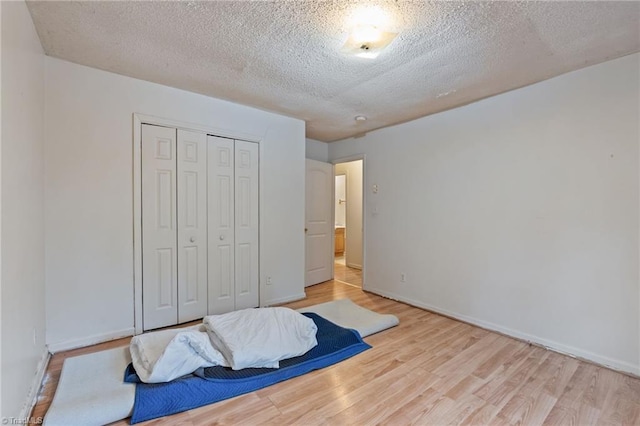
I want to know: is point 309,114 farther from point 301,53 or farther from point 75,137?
point 75,137

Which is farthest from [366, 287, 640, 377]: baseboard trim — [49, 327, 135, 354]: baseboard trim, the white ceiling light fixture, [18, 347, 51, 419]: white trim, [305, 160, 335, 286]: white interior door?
[18, 347, 51, 419]: white trim

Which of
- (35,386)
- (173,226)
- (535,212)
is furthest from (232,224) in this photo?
(535,212)

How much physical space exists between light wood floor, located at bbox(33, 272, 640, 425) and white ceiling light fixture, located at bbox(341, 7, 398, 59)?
2.36 meters

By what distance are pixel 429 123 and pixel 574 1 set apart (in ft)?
6.61

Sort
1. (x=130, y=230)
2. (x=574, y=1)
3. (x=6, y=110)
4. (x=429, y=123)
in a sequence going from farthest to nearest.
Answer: (x=429, y=123)
(x=130, y=230)
(x=574, y=1)
(x=6, y=110)

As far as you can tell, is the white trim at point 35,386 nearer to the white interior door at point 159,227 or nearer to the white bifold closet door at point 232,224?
the white interior door at point 159,227

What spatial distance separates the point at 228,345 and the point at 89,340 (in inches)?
55.7

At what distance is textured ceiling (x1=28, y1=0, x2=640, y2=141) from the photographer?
1.80m

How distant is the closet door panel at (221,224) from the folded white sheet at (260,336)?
0.93 m

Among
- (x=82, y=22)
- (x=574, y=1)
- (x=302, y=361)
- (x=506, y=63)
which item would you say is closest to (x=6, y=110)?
(x=82, y=22)

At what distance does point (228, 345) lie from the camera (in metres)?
2.22

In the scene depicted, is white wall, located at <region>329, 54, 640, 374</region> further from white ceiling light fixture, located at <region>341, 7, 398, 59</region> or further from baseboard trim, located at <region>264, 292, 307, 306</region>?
white ceiling light fixture, located at <region>341, 7, 398, 59</region>

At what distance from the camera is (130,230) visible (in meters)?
2.81

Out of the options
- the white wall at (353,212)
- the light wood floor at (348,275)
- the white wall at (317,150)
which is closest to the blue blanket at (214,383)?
the light wood floor at (348,275)
